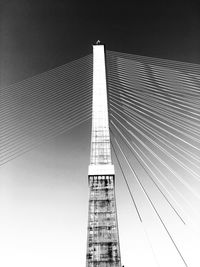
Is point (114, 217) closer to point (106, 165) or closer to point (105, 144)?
point (106, 165)

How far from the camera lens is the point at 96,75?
627 inches

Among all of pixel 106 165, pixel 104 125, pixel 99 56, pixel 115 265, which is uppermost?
pixel 99 56

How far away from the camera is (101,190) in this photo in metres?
13.2

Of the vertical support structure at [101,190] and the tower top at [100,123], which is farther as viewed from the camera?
the tower top at [100,123]

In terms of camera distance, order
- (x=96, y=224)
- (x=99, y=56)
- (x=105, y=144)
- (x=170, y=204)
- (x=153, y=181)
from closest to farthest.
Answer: (x=170, y=204), (x=153, y=181), (x=96, y=224), (x=105, y=144), (x=99, y=56)

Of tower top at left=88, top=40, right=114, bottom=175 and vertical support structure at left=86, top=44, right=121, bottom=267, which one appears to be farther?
tower top at left=88, top=40, right=114, bottom=175

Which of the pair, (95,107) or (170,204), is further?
(95,107)

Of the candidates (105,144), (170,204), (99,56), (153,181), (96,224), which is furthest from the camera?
(99,56)

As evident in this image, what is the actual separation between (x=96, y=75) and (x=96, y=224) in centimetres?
801

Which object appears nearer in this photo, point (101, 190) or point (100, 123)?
point (101, 190)

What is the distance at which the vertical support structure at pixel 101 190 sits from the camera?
11.2m

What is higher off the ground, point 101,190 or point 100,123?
point 100,123

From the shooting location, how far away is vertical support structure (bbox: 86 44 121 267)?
11234mm

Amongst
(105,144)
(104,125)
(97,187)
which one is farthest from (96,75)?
(97,187)
